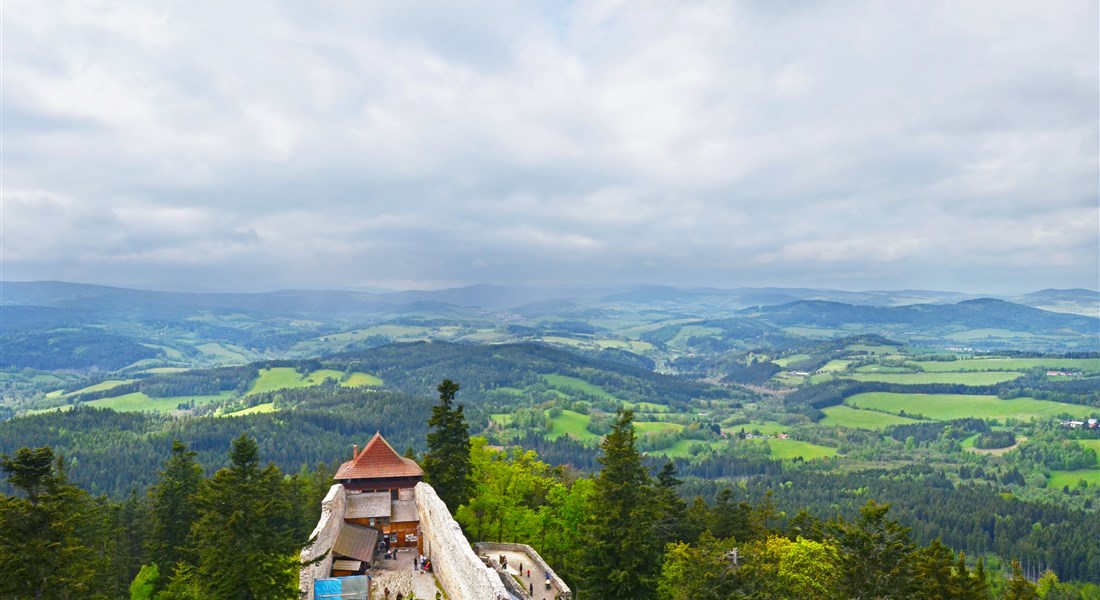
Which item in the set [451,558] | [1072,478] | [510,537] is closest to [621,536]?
[451,558]

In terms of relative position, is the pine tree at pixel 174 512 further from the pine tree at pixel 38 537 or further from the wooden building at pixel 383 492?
the pine tree at pixel 38 537

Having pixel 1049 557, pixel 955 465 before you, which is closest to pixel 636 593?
pixel 1049 557

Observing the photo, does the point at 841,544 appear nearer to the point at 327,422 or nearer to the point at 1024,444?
the point at 327,422

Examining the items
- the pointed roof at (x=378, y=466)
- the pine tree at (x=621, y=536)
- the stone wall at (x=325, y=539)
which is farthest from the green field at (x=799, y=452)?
the stone wall at (x=325, y=539)

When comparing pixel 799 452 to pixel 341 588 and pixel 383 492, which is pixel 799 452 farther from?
pixel 341 588

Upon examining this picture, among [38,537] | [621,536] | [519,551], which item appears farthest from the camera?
[519,551]
